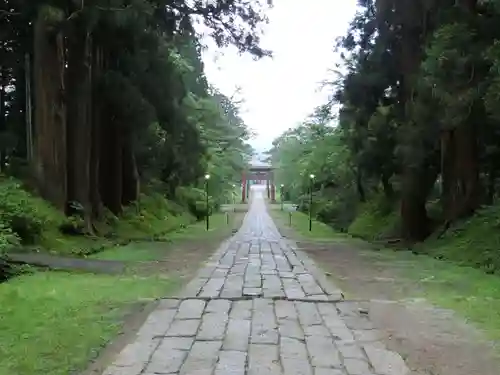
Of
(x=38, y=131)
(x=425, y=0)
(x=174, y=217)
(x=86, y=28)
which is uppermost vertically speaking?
(x=425, y=0)

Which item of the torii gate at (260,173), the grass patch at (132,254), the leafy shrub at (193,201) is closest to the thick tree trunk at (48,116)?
the grass patch at (132,254)

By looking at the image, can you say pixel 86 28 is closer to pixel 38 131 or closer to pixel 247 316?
pixel 38 131

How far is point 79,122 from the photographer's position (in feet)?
56.0

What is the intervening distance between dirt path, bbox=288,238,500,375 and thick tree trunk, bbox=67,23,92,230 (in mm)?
9438

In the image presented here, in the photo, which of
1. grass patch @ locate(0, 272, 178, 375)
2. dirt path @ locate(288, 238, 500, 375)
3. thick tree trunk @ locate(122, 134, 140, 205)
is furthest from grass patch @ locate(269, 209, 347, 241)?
grass patch @ locate(0, 272, 178, 375)

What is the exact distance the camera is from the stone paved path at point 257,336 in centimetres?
443

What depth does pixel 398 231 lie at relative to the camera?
21031mm

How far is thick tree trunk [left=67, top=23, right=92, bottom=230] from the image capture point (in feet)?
54.6

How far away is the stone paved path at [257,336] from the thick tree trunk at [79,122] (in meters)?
9.81

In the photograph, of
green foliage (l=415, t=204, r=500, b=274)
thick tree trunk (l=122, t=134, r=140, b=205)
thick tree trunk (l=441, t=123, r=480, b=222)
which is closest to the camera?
green foliage (l=415, t=204, r=500, b=274)

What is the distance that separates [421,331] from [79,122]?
1306 centimetres

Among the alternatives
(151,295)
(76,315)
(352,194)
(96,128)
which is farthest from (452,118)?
(352,194)

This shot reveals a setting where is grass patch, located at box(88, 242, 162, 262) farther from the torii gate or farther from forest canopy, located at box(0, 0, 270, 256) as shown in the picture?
the torii gate

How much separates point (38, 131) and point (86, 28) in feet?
9.73
